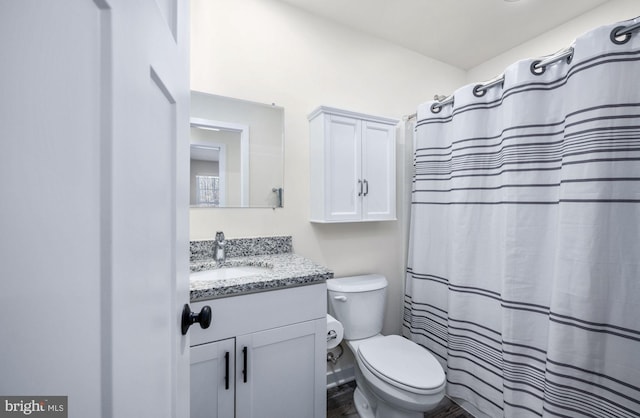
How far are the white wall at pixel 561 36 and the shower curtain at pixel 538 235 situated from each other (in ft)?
2.93

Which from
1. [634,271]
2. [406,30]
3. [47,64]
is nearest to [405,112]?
[406,30]

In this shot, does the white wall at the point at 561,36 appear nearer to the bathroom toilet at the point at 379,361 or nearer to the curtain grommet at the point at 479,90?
the curtain grommet at the point at 479,90

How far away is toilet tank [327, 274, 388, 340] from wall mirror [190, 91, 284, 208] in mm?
670

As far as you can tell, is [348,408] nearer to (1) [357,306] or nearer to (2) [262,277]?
(1) [357,306]

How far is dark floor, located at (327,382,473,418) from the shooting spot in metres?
1.50

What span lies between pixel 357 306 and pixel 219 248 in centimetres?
89

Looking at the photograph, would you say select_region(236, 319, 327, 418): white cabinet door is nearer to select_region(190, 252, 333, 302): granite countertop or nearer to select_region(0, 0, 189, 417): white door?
select_region(190, 252, 333, 302): granite countertop

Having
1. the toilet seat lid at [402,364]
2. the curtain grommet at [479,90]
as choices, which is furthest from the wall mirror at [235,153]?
the curtain grommet at [479,90]

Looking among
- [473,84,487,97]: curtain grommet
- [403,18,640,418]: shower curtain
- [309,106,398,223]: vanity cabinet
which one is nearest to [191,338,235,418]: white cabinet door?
[309,106,398,223]: vanity cabinet

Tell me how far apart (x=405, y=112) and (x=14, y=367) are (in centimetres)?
228

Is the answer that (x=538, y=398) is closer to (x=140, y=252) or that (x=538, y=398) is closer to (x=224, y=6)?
(x=140, y=252)

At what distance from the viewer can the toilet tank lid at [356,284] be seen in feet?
5.18

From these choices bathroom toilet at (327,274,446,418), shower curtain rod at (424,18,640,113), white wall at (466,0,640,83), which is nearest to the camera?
shower curtain rod at (424,18,640,113)

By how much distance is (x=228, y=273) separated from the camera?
1336 mm
